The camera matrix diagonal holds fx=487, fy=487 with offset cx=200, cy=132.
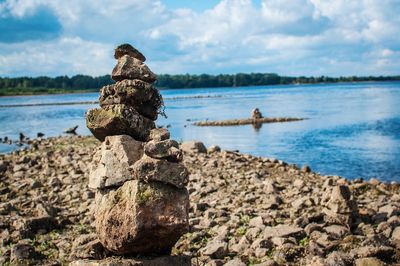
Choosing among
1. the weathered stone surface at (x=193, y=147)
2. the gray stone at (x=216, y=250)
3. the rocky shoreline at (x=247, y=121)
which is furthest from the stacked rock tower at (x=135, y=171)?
the rocky shoreline at (x=247, y=121)

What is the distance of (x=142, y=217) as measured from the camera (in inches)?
402

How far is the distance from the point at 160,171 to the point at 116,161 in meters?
1.20

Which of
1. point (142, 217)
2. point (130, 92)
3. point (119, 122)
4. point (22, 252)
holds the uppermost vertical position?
point (130, 92)

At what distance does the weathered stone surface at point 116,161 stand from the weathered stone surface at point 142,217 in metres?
0.28

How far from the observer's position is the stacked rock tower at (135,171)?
10344mm

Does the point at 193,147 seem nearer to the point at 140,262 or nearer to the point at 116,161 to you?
the point at 116,161

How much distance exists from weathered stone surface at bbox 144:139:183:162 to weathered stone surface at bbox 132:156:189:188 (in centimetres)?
13

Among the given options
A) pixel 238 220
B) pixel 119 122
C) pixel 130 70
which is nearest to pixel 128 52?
pixel 130 70

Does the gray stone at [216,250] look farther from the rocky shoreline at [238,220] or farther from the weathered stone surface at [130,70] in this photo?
the weathered stone surface at [130,70]

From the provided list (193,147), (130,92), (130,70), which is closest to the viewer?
(130,92)

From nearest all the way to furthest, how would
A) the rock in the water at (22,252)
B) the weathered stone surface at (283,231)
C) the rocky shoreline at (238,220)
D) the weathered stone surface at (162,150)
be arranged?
the weathered stone surface at (162,150) < the rocky shoreline at (238,220) < the rock in the water at (22,252) < the weathered stone surface at (283,231)

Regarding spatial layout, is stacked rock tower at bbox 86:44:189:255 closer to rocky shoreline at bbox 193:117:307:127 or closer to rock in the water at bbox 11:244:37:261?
rock in the water at bbox 11:244:37:261

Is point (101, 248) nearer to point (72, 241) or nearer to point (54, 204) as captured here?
point (72, 241)

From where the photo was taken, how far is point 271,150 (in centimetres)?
4841
